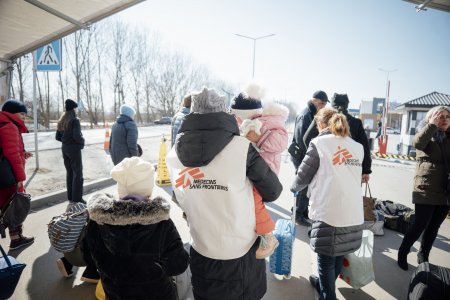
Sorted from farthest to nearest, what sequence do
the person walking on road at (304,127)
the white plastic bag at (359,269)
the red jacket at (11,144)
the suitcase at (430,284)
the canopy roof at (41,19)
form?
1. the person walking on road at (304,127)
2. the canopy roof at (41,19)
3. the red jacket at (11,144)
4. the white plastic bag at (359,269)
5. the suitcase at (430,284)

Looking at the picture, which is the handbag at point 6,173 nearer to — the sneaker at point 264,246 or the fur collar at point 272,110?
the fur collar at point 272,110

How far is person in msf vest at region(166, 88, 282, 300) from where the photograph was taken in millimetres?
1594

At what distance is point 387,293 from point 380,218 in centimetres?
187

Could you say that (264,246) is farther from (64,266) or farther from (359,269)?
(64,266)

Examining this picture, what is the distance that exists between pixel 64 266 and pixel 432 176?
464 cm

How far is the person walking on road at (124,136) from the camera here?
5.11m

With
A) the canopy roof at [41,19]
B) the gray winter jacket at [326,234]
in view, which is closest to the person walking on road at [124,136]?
the canopy roof at [41,19]

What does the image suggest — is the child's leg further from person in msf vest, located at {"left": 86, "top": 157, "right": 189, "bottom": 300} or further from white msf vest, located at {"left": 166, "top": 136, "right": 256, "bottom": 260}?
person in msf vest, located at {"left": 86, "top": 157, "right": 189, "bottom": 300}

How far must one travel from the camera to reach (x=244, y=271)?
68.3 inches

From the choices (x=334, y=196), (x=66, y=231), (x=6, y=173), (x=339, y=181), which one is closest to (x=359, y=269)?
(x=334, y=196)

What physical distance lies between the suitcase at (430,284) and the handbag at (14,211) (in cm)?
453

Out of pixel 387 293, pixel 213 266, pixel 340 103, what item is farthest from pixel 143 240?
pixel 340 103

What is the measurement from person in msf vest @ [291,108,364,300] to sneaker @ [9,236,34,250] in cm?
399

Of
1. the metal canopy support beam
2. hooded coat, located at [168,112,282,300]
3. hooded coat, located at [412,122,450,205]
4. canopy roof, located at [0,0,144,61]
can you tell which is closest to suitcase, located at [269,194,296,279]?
hooded coat, located at [168,112,282,300]
